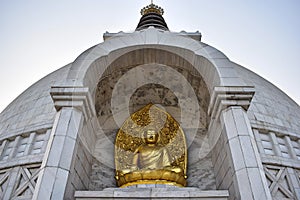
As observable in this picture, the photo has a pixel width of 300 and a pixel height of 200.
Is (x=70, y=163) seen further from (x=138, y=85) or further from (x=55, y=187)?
(x=138, y=85)

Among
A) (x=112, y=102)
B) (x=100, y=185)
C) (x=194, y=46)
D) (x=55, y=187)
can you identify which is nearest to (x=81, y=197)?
(x=55, y=187)

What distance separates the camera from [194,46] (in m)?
8.27

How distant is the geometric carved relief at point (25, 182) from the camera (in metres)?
7.05

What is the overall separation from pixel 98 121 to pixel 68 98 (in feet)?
7.99

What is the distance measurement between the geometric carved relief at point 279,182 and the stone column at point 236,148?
1.34 metres

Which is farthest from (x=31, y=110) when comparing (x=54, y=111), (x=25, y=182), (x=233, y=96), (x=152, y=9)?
(x=152, y=9)

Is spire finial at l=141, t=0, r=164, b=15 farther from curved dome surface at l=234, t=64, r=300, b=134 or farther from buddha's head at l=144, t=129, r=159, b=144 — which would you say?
buddha's head at l=144, t=129, r=159, b=144

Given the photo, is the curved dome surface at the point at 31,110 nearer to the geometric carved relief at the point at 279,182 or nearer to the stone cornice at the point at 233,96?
the stone cornice at the point at 233,96

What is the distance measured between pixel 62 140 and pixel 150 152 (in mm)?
3204

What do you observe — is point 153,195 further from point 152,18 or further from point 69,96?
point 152,18

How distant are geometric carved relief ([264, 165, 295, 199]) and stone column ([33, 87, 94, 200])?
5.10 metres

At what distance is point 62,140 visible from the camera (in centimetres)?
606

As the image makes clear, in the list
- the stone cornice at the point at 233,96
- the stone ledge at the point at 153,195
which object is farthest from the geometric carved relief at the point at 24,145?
the stone cornice at the point at 233,96

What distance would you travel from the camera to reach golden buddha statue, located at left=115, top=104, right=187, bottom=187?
740cm
